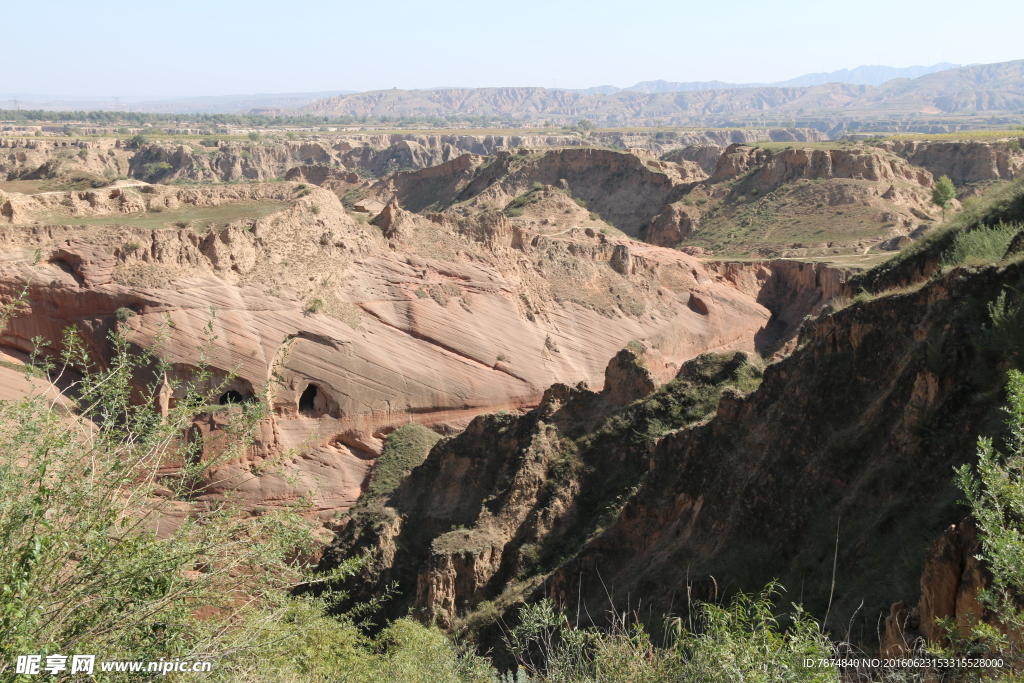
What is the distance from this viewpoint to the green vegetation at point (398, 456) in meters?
25.3

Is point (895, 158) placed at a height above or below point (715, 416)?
above

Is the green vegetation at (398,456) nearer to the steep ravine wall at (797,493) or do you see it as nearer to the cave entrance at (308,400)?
the cave entrance at (308,400)

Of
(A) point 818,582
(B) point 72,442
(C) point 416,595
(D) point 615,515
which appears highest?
(B) point 72,442

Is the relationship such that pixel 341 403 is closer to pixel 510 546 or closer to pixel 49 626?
pixel 510 546

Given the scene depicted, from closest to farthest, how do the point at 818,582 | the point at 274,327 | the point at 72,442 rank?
the point at 72,442 → the point at 818,582 → the point at 274,327

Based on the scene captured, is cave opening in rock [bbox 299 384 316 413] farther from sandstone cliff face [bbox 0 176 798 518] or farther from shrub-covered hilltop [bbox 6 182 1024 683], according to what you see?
shrub-covered hilltop [bbox 6 182 1024 683]

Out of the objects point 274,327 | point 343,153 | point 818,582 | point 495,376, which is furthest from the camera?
point 343,153

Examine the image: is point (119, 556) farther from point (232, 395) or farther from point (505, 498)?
point (232, 395)

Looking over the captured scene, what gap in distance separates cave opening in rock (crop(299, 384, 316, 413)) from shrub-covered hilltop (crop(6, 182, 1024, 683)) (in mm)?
3964

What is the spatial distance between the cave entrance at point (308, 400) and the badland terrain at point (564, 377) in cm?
7

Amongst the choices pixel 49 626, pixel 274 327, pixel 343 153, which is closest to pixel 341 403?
pixel 274 327

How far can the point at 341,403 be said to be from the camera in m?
26.7

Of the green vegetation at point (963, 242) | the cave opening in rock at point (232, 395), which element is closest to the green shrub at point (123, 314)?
the cave opening in rock at point (232, 395)

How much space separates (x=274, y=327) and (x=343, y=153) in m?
104
